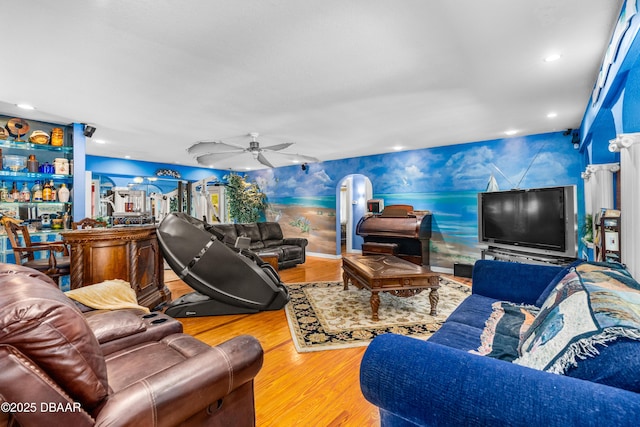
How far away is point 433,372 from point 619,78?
2513 mm

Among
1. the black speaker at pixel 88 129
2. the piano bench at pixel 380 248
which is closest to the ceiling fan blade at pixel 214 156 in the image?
the black speaker at pixel 88 129

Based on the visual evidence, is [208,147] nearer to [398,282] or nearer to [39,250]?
[39,250]

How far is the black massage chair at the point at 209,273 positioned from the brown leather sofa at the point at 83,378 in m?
2.02

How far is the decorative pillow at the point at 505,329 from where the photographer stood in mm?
1502

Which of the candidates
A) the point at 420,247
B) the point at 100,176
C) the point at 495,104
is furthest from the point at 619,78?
the point at 100,176

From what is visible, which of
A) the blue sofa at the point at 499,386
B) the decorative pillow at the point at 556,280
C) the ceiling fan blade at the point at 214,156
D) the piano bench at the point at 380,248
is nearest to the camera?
the blue sofa at the point at 499,386

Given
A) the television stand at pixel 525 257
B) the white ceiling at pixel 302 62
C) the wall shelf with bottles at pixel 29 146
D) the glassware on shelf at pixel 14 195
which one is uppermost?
the white ceiling at pixel 302 62

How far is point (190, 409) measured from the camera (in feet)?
3.24

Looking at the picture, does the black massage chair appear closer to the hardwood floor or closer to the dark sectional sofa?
the hardwood floor

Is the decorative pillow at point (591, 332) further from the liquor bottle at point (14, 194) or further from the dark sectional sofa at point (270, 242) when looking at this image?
the liquor bottle at point (14, 194)

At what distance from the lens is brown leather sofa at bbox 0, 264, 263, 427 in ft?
2.35

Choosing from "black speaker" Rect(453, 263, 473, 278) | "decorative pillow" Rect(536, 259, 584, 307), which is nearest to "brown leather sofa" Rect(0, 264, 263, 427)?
"decorative pillow" Rect(536, 259, 584, 307)

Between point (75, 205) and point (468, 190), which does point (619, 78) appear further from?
point (75, 205)

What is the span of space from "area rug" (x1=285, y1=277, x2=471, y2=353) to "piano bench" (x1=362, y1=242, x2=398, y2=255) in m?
1.29
